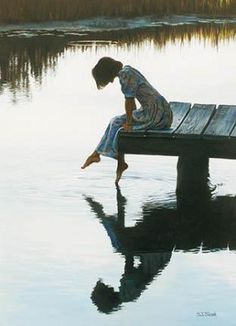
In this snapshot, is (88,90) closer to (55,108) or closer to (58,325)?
(55,108)

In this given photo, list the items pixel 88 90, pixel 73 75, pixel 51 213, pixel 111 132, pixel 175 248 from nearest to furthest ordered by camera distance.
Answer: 1. pixel 175 248
2. pixel 51 213
3. pixel 111 132
4. pixel 88 90
5. pixel 73 75

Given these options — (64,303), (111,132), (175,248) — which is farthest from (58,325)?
(111,132)

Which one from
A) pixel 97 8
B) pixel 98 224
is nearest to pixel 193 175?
pixel 98 224

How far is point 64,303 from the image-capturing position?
689 centimetres

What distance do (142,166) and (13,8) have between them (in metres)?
14.1

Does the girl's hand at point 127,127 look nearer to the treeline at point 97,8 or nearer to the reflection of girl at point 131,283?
the reflection of girl at point 131,283

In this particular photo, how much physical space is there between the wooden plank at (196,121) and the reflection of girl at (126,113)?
181mm

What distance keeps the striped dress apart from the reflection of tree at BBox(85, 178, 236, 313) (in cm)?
47

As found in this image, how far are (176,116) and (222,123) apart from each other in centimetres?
49

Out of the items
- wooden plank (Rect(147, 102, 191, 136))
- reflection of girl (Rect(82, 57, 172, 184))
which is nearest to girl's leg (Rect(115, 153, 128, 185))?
reflection of girl (Rect(82, 57, 172, 184))

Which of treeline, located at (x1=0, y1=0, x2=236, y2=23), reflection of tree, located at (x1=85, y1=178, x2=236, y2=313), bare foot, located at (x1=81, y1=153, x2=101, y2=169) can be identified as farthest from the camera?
treeline, located at (x1=0, y1=0, x2=236, y2=23)

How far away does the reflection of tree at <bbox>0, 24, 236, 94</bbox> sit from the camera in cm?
1736

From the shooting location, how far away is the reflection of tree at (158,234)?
23.8ft
